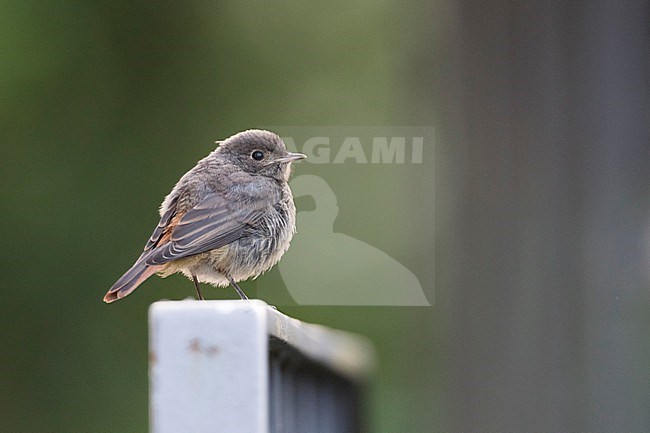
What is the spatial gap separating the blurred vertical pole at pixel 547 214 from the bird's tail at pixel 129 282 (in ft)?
4.12

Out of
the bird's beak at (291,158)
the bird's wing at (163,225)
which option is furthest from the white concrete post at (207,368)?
the bird's beak at (291,158)

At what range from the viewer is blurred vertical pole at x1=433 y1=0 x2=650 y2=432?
2.19m

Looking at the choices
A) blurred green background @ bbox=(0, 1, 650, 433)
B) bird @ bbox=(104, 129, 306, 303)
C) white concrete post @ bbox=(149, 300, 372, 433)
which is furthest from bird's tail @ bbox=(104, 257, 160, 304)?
white concrete post @ bbox=(149, 300, 372, 433)

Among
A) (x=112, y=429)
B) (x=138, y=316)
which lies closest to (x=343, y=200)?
(x=138, y=316)

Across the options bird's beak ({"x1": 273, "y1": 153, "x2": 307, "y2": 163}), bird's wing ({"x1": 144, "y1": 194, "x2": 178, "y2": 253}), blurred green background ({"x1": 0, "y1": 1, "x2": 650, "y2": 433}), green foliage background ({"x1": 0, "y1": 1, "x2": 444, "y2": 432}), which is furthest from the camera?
green foliage background ({"x1": 0, "y1": 1, "x2": 444, "y2": 432})

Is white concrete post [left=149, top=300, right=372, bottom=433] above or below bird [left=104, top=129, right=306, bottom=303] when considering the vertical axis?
below

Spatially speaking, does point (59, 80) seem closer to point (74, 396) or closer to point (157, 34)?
point (157, 34)

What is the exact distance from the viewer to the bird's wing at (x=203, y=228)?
137 inches

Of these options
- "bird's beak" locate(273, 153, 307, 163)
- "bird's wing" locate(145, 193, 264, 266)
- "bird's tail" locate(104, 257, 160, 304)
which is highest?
"bird's beak" locate(273, 153, 307, 163)

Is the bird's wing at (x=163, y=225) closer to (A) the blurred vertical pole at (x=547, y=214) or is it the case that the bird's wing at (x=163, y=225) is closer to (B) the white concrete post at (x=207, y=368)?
(A) the blurred vertical pole at (x=547, y=214)

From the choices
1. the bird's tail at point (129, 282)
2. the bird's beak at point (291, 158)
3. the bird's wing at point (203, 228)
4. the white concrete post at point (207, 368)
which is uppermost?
the bird's beak at point (291, 158)

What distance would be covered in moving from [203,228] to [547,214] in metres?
1.60

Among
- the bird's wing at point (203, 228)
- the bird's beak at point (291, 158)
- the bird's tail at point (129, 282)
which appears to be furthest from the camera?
the bird's beak at point (291, 158)

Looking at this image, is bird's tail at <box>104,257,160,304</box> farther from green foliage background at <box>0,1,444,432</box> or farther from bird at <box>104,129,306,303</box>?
green foliage background at <box>0,1,444,432</box>
